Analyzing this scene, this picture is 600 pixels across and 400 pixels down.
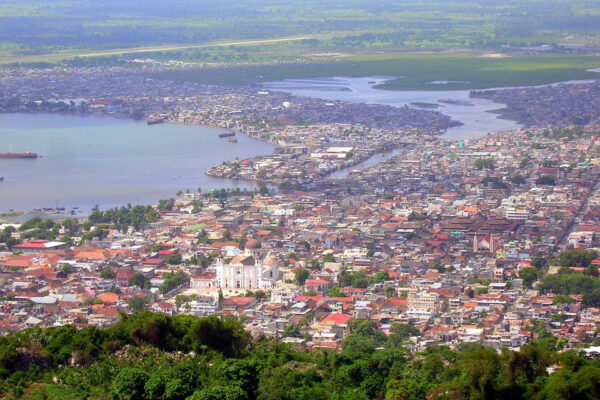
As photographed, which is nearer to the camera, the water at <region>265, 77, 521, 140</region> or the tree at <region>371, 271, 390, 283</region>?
the tree at <region>371, 271, 390, 283</region>

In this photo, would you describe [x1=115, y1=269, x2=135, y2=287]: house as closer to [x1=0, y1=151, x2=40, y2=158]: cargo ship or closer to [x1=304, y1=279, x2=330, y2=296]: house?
[x1=304, y1=279, x2=330, y2=296]: house

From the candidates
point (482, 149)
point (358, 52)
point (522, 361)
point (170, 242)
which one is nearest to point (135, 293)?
point (170, 242)

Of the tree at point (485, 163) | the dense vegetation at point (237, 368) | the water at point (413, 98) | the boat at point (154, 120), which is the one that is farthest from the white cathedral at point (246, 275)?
the boat at point (154, 120)

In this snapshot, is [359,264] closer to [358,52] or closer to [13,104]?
[13,104]

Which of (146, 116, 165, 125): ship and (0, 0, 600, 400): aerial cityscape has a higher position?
(0, 0, 600, 400): aerial cityscape

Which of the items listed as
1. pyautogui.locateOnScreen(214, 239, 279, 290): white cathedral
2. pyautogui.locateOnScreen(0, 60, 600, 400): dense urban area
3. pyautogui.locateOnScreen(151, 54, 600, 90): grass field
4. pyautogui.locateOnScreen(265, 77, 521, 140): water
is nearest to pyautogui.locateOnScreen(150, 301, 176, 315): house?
pyautogui.locateOnScreen(0, 60, 600, 400): dense urban area
